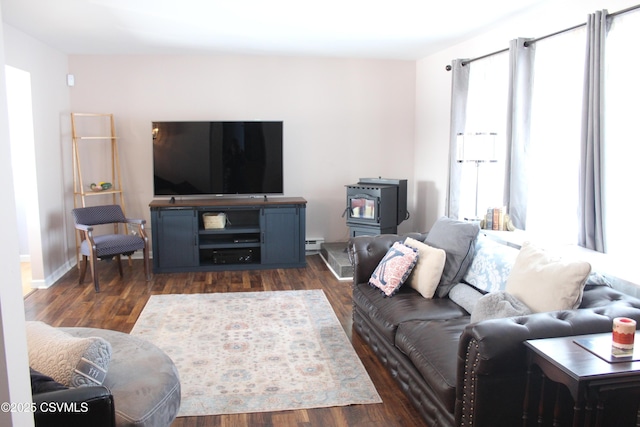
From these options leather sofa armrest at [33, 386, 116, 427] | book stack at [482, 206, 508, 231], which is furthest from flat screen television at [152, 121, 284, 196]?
leather sofa armrest at [33, 386, 116, 427]

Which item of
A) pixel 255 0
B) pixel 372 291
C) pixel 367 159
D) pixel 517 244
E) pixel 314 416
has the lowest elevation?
pixel 314 416

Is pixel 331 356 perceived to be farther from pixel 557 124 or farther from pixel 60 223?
pixel 60 223

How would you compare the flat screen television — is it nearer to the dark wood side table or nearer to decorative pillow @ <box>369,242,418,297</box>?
decorative pillow @ <box>369,242,418,297</box>

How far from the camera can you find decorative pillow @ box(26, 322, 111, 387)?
1.80 meters

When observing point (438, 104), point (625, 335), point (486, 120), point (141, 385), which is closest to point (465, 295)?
point (625, 335)

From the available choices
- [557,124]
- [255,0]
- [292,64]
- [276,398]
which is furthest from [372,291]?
[292,64]

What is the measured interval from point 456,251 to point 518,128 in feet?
4.27

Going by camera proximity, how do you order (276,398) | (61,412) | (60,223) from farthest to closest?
(60,223)
(276,398)
(61,412)

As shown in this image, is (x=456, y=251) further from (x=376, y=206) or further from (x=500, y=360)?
(x=376, y=206)

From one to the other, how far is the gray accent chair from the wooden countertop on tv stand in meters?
0.36

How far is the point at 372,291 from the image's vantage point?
3.60m

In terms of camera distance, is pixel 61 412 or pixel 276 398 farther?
pixel 276 398

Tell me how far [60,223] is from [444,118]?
169 inches

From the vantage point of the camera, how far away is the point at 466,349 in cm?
213
